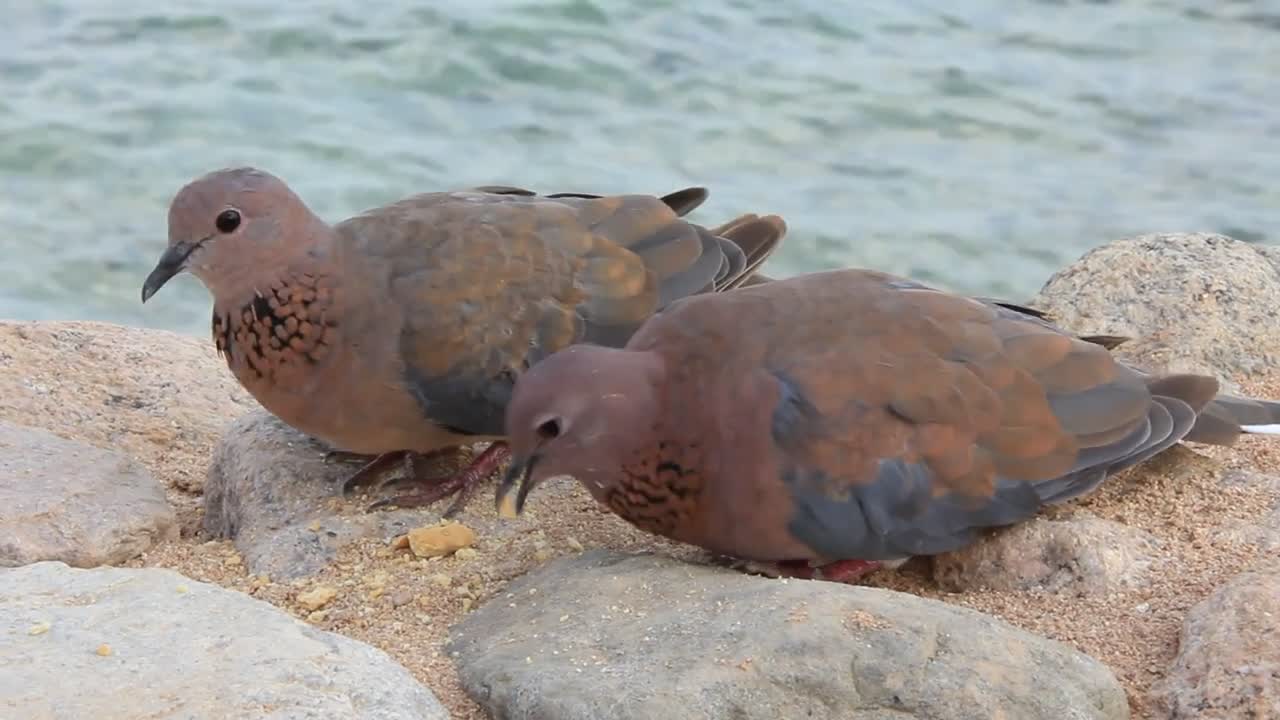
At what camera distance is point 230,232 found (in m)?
4.46

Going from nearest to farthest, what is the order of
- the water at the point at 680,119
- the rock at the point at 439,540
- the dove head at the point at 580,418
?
the dove head at the point at 580,418
the rock at the point at 439,540
the water at the point at 680,119

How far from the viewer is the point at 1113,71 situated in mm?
11133

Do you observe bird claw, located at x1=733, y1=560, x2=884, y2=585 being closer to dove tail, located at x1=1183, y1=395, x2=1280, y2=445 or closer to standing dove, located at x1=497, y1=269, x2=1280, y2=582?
standing dove, located at x1=497, y1=269, x2=1280, y2=582

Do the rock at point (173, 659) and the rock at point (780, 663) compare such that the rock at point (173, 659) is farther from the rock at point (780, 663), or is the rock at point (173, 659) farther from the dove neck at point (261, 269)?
the dove neck at point (261, 269)

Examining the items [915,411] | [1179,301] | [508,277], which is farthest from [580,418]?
[1179,301]

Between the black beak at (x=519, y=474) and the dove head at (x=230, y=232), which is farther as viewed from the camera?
the dove head at (x=230, y=232)

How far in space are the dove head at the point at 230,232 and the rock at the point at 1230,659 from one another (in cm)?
242

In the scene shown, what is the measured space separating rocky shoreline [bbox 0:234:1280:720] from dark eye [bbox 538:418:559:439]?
36 cm

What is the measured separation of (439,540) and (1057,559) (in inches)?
58.7

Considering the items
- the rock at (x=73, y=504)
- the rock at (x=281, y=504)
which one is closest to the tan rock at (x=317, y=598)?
the rock at (x=281, y=504)

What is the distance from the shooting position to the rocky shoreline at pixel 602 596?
129 inches

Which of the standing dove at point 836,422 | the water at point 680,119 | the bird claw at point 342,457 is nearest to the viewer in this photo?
the standing dove at point 836,422

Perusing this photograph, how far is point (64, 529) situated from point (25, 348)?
1.75 m

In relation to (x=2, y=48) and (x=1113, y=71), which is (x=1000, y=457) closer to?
(x=1113, y=71)
